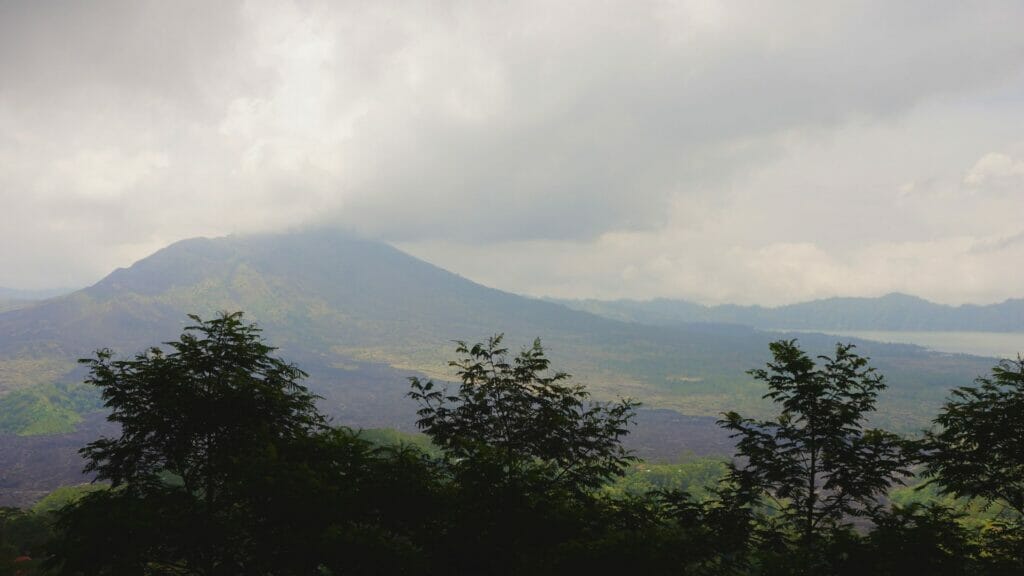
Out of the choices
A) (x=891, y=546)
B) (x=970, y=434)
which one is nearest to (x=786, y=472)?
(x=891, y=546)

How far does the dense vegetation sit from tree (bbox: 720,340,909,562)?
0.04 meters

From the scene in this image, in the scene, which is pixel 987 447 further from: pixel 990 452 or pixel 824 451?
pixel 824 451

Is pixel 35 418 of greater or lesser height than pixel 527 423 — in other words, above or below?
below

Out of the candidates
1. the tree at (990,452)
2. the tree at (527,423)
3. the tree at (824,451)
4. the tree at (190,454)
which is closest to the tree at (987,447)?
the tree at (990,452)

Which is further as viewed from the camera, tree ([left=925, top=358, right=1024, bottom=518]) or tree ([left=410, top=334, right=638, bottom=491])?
tree ([left=410, top=334, right=638, bottom=491])

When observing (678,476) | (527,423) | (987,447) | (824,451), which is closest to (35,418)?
(678,476)

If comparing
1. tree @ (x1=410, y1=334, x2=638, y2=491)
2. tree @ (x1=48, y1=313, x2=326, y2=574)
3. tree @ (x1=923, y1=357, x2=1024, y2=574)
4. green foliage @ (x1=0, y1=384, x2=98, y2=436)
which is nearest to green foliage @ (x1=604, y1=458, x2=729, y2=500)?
tree @ (x1=410, y1=334, x2=638, y2=491)

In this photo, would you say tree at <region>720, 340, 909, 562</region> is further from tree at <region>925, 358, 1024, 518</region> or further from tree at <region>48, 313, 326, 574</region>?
Result: tree at <region>48, 313, 326, 574</region>

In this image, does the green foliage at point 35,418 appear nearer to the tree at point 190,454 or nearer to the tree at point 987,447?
the tree at point 190,454

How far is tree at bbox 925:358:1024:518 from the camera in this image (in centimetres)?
1059

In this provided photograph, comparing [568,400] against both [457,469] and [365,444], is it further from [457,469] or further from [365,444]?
[365,444]

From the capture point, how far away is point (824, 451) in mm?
11516

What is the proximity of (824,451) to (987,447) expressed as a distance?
289 cm

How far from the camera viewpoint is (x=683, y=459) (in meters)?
143
